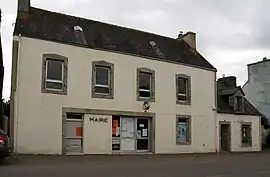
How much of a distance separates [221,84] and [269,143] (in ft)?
27.7

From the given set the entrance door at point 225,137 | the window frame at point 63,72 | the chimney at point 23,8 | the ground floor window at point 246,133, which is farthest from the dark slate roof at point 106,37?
the ground floor window at point 246,133

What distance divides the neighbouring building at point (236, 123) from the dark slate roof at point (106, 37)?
3.53 m

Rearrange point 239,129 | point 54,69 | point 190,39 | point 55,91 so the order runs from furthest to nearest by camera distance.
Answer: point 190,39, point 239,129, point 54,69, point 55,91

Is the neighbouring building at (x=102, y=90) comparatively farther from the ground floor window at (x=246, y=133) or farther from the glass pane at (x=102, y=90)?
the ground floor window at (x=246, y=133)

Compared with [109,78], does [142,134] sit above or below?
below

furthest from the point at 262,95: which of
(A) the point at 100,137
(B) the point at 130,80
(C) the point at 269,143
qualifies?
(A) the point at 100,137

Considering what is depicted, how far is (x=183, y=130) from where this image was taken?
27406 mm

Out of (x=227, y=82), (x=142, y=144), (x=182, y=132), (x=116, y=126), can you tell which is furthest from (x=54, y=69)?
(x=227, y=82)

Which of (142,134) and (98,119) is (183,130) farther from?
(98,119)

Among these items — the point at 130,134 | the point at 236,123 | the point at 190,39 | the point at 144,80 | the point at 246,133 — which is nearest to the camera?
the point at 130,134

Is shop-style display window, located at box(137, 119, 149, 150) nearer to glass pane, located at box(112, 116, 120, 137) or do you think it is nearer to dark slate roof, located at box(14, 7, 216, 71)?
glass pane, located at box(112, 116, 120, 137)

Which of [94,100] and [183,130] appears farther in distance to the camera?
[183,130]

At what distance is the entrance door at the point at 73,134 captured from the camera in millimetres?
22438

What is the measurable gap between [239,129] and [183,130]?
6.27 meters
